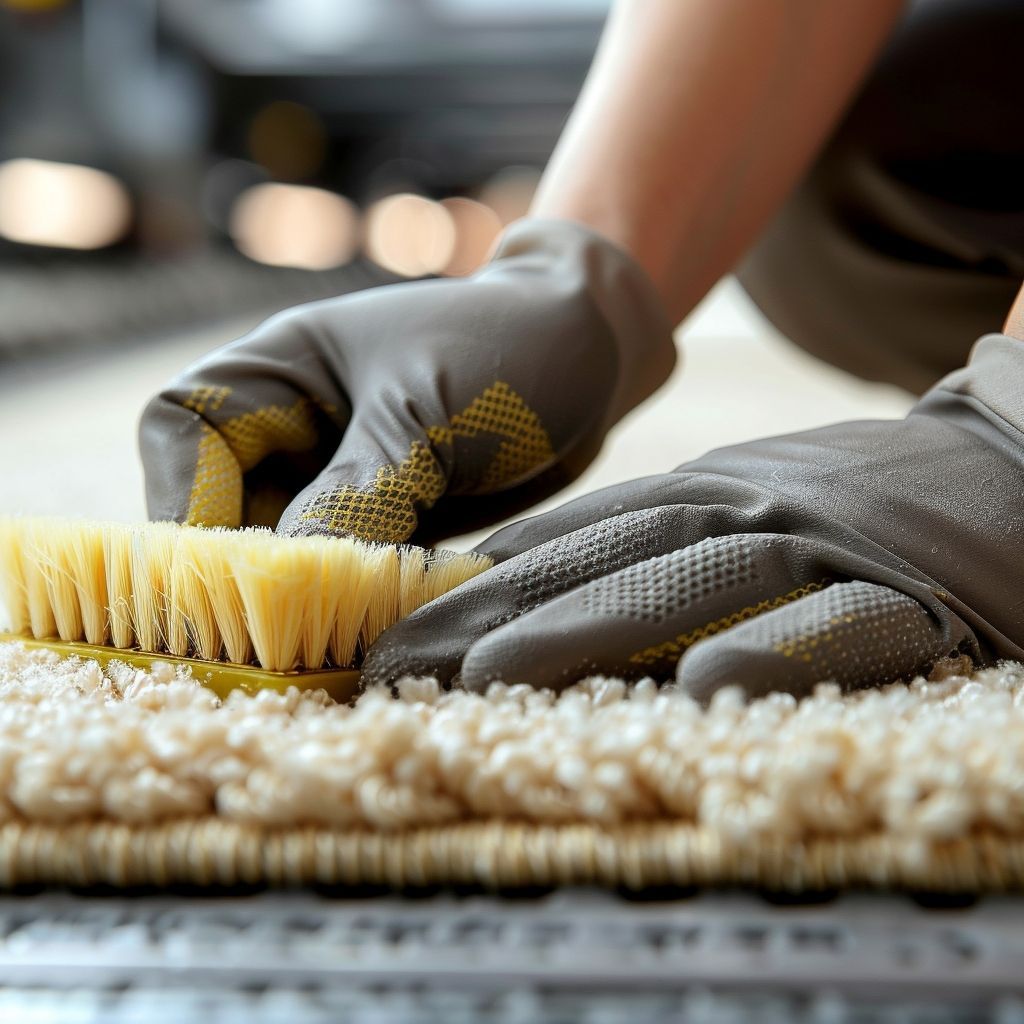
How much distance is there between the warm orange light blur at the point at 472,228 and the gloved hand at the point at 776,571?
791 cm

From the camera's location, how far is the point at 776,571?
39cm

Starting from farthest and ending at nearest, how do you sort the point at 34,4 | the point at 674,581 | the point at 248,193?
the point at 248,193, the point at 34,4, the point at 674,581

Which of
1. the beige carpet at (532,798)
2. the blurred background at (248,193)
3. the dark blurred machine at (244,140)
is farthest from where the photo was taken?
the dark blurred machine at (244,140)

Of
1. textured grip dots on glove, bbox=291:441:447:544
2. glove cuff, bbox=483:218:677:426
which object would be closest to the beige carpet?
textured grip dots on glove, bbox=291:441:447:544

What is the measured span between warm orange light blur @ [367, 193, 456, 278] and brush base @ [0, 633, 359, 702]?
7096mm

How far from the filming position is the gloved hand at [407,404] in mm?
490

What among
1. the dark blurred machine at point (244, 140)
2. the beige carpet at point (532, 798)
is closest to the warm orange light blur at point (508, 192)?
the dark blurred machine at point (244, 140)

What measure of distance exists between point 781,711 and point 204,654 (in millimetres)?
225

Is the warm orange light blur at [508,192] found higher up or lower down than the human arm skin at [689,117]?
lower down

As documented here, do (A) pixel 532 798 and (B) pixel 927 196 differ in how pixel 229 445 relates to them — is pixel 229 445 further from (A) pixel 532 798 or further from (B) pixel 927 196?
(B) pixel 927 196

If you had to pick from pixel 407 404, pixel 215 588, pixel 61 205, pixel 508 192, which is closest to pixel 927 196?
pixel 407 404

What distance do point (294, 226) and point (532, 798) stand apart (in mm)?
6500

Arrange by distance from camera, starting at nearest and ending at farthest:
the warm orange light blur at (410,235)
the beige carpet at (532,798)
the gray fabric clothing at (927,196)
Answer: the beige carpet at (532,798), the gray fabric clothing at (927,196), the warm orange light blur at (410,235)

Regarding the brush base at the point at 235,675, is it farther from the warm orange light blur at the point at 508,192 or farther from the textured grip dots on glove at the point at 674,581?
the warm orange light blur at the point at 508,192
